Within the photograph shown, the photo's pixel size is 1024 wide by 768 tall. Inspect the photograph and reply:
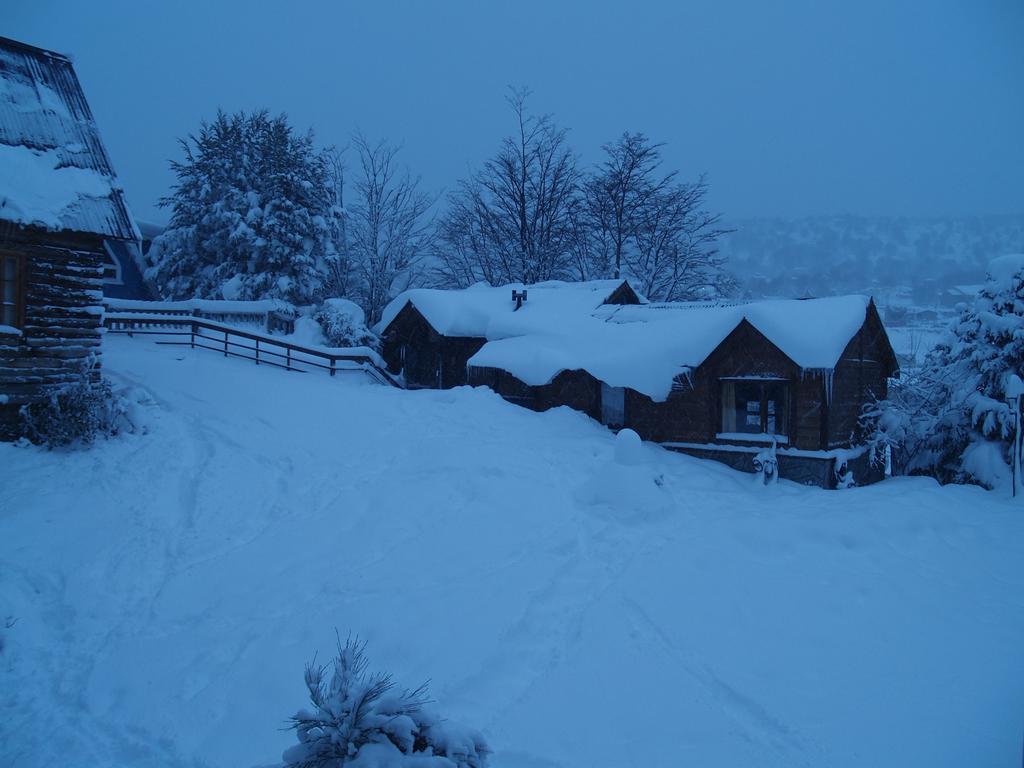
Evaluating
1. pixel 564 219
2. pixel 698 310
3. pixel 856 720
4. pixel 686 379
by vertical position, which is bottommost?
pixel 856 720

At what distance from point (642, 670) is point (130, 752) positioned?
4.42 m

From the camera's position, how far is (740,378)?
50.8 feet

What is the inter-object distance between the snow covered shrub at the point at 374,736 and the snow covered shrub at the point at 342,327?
2112 centimetres

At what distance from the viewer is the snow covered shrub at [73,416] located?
991 cm

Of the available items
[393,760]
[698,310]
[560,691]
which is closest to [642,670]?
[560,691]

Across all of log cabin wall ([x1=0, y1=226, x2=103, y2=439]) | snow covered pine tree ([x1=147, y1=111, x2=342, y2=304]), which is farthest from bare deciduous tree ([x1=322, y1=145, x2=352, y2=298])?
log cabin wall ([x1=0, y1=226, x2=103, y2=439])

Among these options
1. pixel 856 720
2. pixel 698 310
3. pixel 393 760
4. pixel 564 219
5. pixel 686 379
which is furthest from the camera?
pixel 564 219

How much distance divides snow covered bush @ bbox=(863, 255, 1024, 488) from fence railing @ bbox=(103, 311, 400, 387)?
49.9 feet

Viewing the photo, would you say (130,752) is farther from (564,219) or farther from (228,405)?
(564,219)

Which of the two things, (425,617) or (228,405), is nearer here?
(425,617)

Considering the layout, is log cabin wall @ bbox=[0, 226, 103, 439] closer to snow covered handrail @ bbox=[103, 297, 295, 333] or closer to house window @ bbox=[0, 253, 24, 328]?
house window @ bbox=[0, 253, 24, 328]

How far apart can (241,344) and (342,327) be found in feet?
13.6

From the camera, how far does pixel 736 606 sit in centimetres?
730

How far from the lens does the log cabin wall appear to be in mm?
10391
